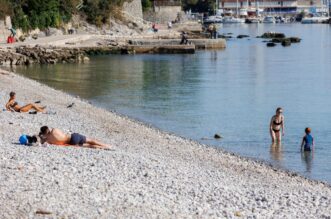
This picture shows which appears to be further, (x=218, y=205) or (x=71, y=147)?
(x=71, y=147)

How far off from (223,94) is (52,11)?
38672mm

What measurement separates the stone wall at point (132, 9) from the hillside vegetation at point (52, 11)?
7833 mm

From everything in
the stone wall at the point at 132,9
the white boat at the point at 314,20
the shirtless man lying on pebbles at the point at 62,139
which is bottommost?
the white boat at the point at 314,20

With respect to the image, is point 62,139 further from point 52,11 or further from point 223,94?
point 52,11

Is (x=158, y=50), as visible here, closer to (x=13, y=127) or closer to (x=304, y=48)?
(x=304, y=48)

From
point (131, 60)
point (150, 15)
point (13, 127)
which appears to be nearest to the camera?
point (13, 127)

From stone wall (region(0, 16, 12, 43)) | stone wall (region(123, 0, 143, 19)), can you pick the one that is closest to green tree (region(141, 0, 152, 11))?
stone wall (region(123, 0, 143, 19))

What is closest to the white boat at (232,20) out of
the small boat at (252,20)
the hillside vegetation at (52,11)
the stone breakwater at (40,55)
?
the small boat at (252,20)

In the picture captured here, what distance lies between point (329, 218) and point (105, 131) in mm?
10786

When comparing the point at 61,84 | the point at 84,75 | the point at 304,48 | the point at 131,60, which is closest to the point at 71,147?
Result: the point at 61,84

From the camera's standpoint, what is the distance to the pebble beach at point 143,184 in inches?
445

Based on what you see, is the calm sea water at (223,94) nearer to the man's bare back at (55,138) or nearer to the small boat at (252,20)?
the man's bare back at (55,138)

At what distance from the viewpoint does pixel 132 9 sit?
101250 millimetres

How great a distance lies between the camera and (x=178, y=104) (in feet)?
105
